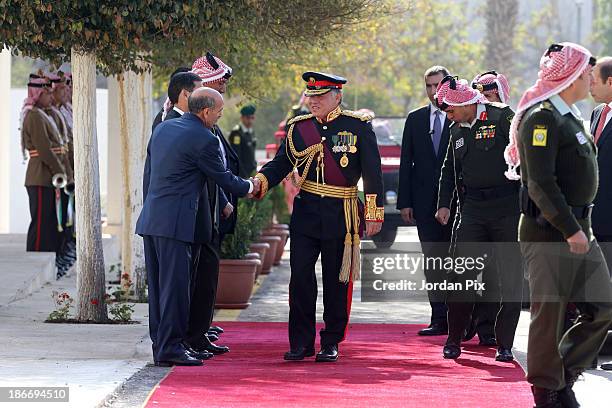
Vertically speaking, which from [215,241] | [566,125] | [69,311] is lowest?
[69,311]

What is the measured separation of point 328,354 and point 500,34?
52526 millimetres

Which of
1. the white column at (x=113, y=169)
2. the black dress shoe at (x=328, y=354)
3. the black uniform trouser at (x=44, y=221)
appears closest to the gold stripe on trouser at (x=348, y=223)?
the black dress shoe at (x=328, y=354)

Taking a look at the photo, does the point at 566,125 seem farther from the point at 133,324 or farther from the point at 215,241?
the point at 133,324

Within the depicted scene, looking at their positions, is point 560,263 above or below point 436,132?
below

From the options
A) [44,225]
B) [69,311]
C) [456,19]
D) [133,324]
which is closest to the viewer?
[133,324]

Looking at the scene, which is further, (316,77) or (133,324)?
(133,324)

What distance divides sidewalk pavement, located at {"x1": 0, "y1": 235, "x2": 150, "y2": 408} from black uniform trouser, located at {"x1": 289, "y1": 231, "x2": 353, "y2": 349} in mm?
1065

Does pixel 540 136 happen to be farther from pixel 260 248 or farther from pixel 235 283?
pixel 260 248

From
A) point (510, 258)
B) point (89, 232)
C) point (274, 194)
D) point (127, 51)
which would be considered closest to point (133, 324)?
point (89, 232)

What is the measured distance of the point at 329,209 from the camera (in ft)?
34.6

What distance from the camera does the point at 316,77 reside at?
10.5 m

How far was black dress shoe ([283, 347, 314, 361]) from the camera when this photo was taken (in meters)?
10.5

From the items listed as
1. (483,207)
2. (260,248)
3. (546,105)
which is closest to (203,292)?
(483,207)

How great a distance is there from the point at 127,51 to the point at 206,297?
2294mm
